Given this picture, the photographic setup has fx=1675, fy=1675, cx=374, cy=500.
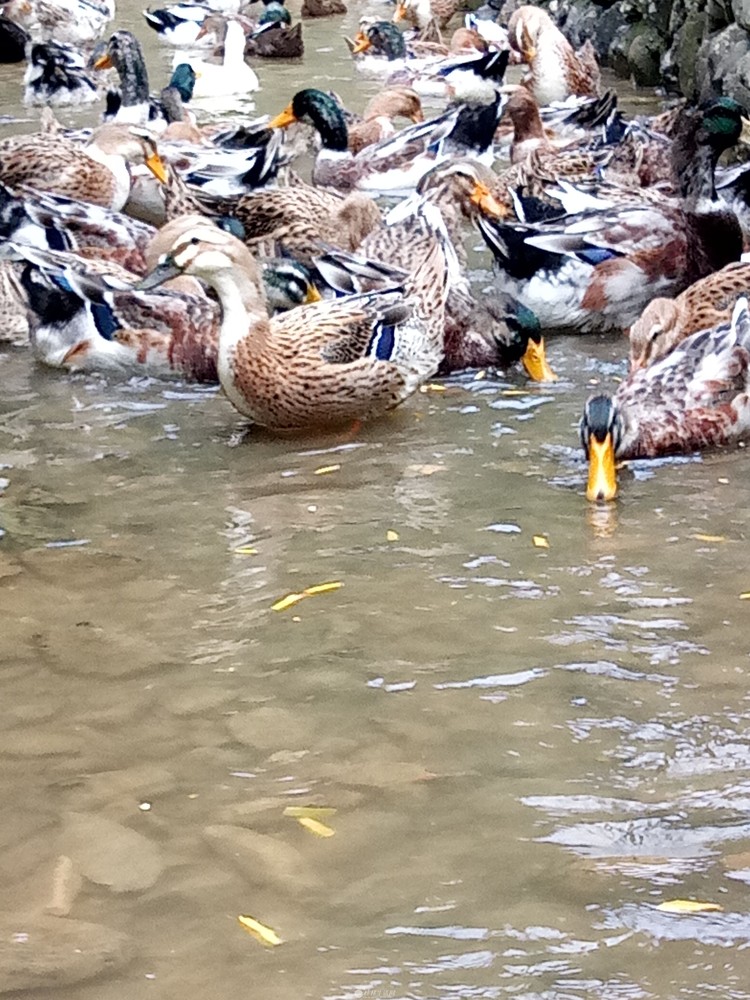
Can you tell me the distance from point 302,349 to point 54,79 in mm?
8108

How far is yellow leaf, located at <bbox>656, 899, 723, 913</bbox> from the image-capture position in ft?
9.77

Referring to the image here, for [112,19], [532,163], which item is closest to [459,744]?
[532,163]

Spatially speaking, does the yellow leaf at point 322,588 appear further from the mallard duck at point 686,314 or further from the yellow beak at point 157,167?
the yellow beak at point 157,167

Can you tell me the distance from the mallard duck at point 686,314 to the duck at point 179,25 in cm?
1126

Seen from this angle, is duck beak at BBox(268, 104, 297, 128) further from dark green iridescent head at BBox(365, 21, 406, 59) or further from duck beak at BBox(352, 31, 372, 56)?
duck beak at BBox(352, 31, 372, 56)

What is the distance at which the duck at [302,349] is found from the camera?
6156 millimetres

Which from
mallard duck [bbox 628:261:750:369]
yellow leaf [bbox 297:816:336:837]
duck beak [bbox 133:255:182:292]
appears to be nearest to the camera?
yellow leaf [bbox 297:816:336:837]

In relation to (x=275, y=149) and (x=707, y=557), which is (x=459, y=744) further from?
(x=275, y=149)

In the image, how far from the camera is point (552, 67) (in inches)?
512

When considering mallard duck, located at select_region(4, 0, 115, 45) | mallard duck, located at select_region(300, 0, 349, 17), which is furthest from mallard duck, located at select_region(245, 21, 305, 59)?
mallard duck, located at select_region(300, 0, 349, 17)

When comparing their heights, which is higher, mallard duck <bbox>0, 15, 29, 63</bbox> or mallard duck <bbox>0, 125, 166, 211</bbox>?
mallard duck <bbox>0, 15, 29, 63</bbox>

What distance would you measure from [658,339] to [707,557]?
2.00 meters

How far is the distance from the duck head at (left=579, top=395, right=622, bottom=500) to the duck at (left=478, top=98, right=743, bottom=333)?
1907 millimetres

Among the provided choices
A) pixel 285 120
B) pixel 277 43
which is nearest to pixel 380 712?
pixel 285 120
